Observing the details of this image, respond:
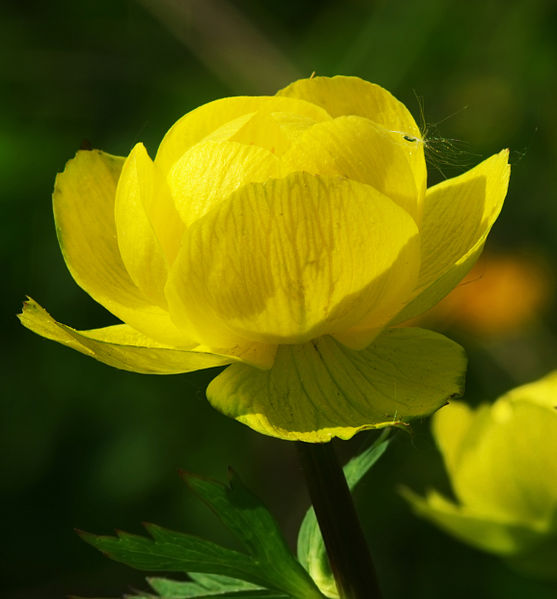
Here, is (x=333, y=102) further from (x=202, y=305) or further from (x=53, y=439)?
(x=53, y=439)

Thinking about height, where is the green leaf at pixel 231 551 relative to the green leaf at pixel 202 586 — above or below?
above

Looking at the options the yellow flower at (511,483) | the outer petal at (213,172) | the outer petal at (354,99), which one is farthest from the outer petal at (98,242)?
the yellow flower at (511,483)

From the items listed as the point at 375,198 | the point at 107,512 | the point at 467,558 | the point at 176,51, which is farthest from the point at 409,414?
the point at 176,51

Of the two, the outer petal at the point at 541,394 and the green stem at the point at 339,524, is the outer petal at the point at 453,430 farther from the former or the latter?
the green stem at the point at 339,524

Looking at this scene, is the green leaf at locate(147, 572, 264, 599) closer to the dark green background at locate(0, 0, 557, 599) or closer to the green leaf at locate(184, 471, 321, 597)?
the green leaf at locate(184, 471, 321, 597)

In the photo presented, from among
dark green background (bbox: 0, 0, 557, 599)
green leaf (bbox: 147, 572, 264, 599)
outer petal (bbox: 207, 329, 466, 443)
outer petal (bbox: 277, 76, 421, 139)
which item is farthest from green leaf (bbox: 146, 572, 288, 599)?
dark green background (bbox: 0, 0, 557, 599)

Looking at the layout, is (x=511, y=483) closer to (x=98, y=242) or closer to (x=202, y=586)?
(x=202, y=586)
